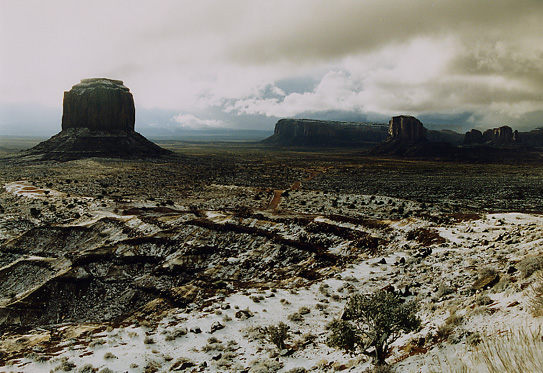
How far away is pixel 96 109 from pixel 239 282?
139588 mm

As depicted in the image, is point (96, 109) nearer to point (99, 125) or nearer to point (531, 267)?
point (99, 125)

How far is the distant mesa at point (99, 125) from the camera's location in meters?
112

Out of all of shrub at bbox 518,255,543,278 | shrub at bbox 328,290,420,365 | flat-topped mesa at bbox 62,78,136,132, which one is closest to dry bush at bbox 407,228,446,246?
shrub at bbox 518,255,543,278

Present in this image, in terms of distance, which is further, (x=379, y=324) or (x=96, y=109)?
(x=96, y=109)

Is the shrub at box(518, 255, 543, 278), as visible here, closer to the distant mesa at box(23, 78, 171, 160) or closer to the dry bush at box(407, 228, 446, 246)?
the dry bush at box(407, 228, 446, 246)

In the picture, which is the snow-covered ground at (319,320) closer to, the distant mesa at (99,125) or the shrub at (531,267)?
the shrub at (531,267)

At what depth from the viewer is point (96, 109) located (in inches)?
5069

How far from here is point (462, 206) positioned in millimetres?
34250

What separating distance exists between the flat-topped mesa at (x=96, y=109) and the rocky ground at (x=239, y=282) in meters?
110

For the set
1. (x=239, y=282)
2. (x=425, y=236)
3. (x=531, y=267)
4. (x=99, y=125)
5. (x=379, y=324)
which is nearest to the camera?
(x=379, y=324)

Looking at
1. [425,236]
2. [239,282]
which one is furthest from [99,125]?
[425,236]

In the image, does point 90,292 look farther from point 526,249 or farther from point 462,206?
point 462,206

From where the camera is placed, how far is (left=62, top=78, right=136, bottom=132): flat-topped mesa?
420ft

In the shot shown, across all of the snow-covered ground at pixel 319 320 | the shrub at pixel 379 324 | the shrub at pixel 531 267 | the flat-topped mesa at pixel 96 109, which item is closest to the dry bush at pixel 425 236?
the snow-covered ground at pixel 319 320
